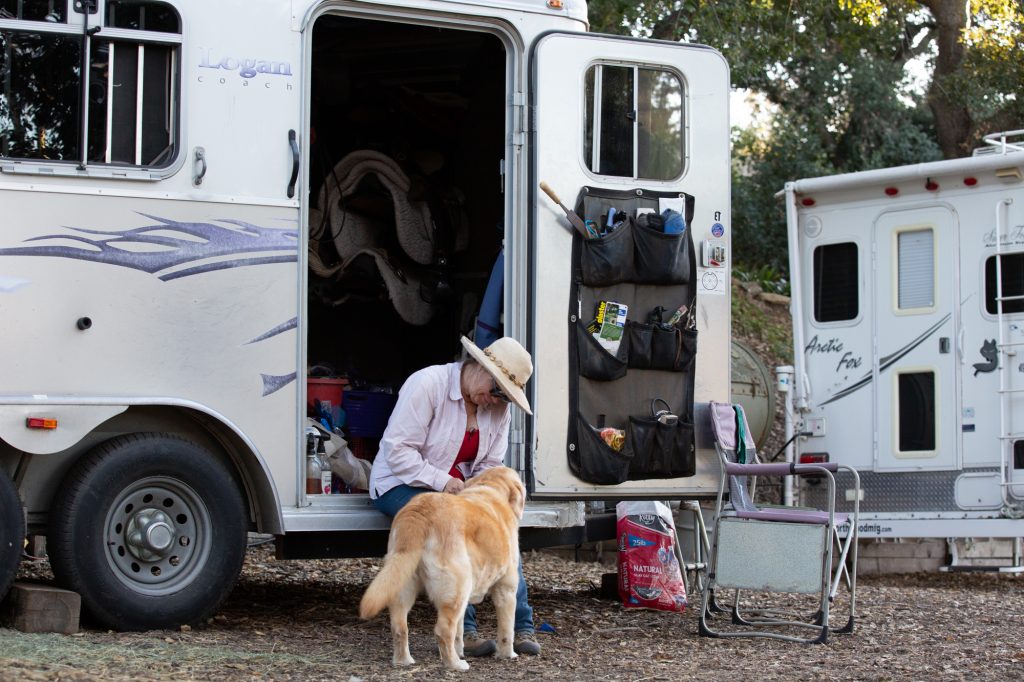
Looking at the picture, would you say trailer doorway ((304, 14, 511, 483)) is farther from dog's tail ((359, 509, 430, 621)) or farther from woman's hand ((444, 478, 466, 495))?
dog's tail ((359, 509, 430, 621))

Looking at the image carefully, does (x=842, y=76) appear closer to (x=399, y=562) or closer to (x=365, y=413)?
(x=365, y=413)

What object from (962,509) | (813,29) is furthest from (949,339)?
(813,29)

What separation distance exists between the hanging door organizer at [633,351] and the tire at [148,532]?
5.39 feet

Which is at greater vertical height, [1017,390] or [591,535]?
[1017,390]

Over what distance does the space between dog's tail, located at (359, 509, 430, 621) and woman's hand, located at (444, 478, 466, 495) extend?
61 centimetres

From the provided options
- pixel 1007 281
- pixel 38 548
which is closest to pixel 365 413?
pixel 38 548

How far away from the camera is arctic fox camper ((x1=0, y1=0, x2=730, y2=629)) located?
17.7ft

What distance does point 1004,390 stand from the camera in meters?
8.49

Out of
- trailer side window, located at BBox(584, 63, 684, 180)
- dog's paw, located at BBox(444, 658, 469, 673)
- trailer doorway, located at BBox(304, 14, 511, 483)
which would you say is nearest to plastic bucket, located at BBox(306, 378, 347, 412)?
trailer doorway, located at BBox(304, 14, 511, 483)

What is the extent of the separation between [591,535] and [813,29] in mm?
7949

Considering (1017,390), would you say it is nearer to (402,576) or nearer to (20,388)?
(402,576)

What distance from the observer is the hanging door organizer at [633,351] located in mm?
6301

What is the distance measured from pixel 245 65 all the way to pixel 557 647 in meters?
2.80

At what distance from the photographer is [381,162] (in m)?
7.61
